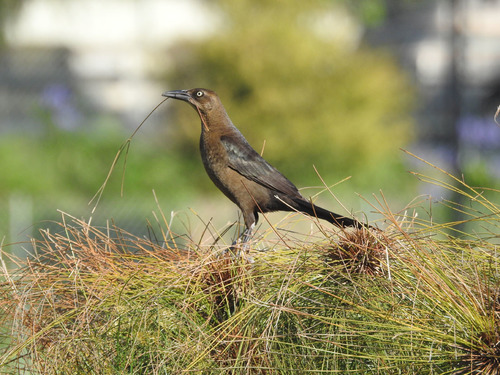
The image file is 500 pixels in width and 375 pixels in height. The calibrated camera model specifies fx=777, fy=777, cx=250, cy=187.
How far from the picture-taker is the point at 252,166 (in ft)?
11.4

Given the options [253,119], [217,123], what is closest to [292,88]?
[253,119]

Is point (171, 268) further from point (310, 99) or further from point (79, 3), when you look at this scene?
point (79, 3)

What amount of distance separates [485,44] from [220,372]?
2095 cm

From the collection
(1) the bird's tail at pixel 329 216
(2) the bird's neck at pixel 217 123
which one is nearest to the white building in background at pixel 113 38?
(2) the bird's neck at pixel 217 123

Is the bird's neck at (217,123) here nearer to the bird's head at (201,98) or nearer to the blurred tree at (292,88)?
the bird's head at (201,98)

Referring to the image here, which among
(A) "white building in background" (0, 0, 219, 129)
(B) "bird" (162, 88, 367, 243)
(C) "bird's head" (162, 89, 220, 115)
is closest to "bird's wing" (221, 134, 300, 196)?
(B) "bird" (162, 88, 367, 243)

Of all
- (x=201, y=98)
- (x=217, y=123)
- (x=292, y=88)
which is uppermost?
(x=292, y=88)

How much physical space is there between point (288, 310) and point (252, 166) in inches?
68.4

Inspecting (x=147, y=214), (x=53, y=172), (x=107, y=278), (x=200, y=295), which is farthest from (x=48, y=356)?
(x=53, y=172)

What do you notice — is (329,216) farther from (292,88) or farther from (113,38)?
(113,38)

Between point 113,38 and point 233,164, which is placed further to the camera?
point 113,38

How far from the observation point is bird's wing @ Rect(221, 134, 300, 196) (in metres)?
3.40

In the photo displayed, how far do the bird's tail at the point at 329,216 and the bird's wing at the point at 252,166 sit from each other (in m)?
0.06

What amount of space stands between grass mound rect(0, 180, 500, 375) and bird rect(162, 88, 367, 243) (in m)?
1.20
